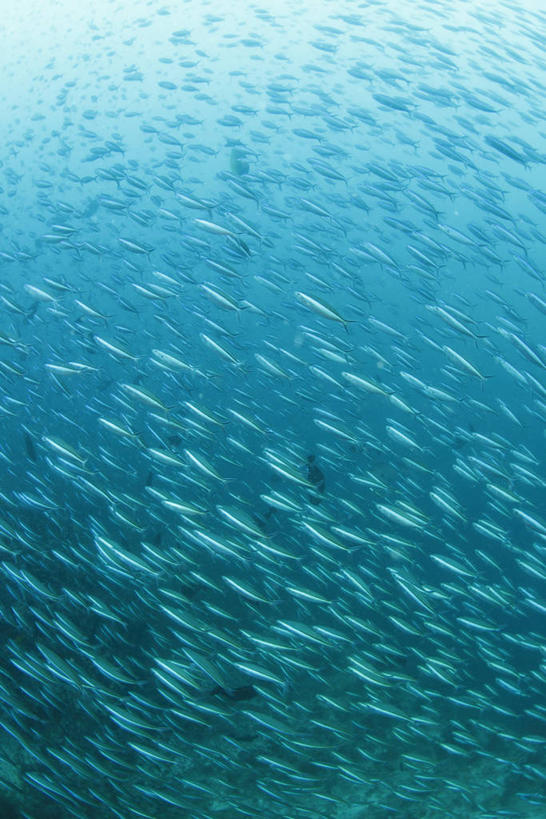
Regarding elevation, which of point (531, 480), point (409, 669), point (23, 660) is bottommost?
point (409, 669)

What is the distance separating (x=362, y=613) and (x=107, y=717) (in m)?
5.50

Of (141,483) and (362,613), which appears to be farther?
(141,483)

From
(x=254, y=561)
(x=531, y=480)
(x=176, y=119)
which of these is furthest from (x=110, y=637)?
(x=176, y=119)

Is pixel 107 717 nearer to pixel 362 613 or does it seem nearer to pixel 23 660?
pixel 23 660

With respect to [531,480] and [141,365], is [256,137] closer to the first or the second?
[141,365]

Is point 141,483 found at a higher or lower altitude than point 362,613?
lower

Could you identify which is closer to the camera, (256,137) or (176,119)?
(256,137)

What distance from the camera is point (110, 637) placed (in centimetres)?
816

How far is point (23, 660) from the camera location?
5621 mm

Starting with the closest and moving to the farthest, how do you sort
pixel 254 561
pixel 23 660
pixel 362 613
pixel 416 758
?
1. pixel 23 660
2. pixel 416 758
3. pixel 254 561
4. pixel 362 613

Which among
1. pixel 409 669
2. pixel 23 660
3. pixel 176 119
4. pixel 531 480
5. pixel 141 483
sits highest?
pixel 176 119

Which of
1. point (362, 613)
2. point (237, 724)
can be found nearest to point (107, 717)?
point (237, 724)

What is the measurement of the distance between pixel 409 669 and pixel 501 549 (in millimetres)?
4881

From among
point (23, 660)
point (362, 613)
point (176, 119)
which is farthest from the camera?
point (176, 119)
